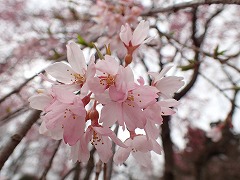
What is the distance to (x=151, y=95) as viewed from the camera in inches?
30.7

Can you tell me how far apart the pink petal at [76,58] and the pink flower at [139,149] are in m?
0.30

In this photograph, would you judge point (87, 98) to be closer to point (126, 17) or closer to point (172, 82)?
point (172, 82)

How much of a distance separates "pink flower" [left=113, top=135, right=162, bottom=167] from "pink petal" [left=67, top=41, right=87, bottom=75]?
0.30 meters

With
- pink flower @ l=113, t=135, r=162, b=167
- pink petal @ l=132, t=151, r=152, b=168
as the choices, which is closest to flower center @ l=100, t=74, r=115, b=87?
pink flower @ l=113, t=135, r=162, b=167

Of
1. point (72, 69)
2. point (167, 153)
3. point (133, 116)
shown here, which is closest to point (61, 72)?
point (72, 69)

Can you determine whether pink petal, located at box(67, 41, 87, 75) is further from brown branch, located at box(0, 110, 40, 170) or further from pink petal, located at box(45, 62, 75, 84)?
brown branch, located at box(0, 110, 40, 170)

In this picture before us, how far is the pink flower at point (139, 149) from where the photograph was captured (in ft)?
2.92

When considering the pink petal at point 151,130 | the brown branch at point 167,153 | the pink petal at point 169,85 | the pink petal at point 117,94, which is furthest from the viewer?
the brown branch at point 167,153

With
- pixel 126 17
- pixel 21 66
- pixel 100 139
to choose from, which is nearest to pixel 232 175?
pixel 21 66

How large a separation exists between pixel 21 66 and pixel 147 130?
5548 millimetres

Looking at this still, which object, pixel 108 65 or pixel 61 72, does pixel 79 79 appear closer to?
pixel 61 72

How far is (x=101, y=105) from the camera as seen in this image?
0.81 metres

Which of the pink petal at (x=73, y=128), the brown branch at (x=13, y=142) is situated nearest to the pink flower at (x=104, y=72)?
the pink petal at (x=73, y=128)

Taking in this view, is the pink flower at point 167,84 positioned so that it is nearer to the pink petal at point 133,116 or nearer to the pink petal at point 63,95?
the pink petal at point 133,116
